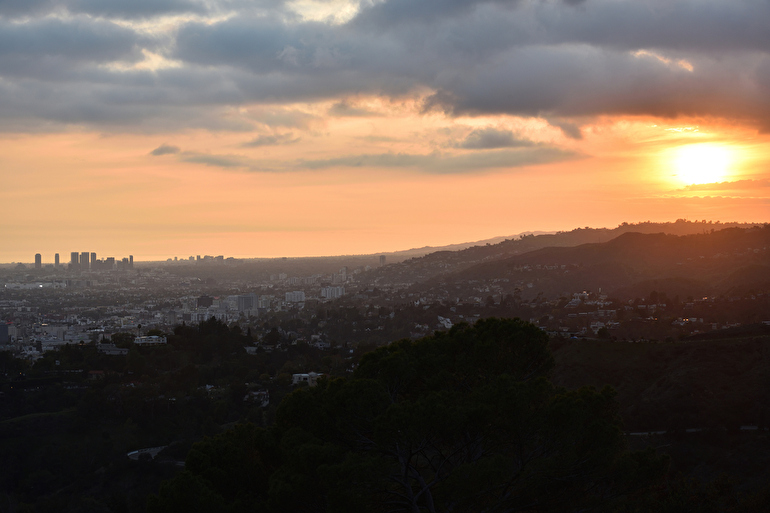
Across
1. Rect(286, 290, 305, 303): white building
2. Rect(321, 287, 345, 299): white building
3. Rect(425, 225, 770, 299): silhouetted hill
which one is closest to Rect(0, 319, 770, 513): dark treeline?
→ Rect(425, 225, 770, 299): silhouetted hill

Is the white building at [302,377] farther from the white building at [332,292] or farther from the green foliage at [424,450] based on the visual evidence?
the white building at [332,292]

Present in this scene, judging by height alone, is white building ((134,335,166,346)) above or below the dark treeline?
below

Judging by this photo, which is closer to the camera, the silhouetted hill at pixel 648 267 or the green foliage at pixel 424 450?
the green foliage at pixel 424 450

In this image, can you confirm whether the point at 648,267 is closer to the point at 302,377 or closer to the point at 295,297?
the point at 302,377

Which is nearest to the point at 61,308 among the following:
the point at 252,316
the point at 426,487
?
the point at 252,316

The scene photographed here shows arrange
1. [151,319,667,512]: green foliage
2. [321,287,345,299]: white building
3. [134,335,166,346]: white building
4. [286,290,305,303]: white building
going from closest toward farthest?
[151,319,667,512]: green foliage, [134,335,166,346]: white building, [286,290,305,303]: white building, [321,287,345,299]: white building

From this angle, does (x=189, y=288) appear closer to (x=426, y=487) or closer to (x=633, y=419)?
(x=633, y=419)

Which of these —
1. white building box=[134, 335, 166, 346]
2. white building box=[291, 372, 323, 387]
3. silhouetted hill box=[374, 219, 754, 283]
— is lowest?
white building box=[291, 372, 323, 387]

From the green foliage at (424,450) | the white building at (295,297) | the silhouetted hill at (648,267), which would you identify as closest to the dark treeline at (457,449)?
the green foliage at (424,450)

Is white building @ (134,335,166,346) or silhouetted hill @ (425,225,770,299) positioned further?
silhouetted hill @ (425,225,770,299)

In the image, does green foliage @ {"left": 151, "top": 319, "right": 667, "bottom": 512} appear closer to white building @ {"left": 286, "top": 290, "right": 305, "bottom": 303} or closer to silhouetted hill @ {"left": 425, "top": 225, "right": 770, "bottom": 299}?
silhouetted hill @ {"left": 425, "top": 225, "right": 770, "bottom": 299}

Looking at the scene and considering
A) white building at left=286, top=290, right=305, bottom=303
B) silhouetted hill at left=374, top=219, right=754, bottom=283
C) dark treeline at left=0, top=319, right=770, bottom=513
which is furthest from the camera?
silhouetted hill at left=374, top=219, right=754, bottom=283

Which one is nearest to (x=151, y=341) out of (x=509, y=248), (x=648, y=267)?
(x=648, y=267)
